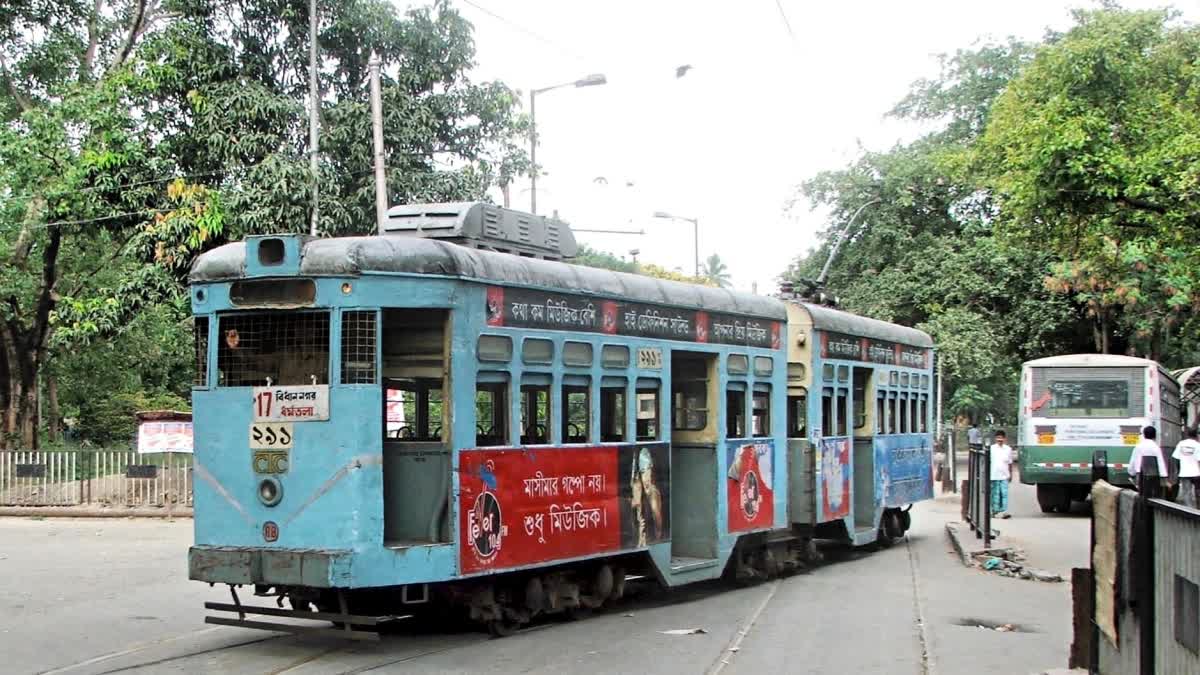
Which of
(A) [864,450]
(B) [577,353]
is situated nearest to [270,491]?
(B) [577,353]

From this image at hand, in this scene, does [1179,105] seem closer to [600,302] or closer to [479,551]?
[600,302]

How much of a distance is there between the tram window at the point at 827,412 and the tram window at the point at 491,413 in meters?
6.55

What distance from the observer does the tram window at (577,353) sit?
36.7ft

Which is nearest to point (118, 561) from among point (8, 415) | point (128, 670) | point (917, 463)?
point (128, 670)

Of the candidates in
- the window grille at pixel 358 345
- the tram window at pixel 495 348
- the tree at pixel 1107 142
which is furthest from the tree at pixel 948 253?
the window grille at pixel 358 345

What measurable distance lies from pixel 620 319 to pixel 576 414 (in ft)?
3.55

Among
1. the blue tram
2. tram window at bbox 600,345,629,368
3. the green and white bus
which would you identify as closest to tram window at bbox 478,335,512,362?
the blue tram

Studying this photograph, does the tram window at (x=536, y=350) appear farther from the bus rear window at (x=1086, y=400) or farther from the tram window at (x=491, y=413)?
the bus rear window at (x=1086, y=400)

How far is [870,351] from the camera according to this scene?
59.2 feet

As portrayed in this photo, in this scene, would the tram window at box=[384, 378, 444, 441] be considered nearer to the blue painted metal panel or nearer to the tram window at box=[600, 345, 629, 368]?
the tram window at box=[600, 345, 629, 368]

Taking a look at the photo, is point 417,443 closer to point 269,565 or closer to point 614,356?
point 269,565

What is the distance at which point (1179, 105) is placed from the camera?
1909 cm

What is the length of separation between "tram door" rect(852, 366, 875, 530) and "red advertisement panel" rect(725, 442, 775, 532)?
362cm

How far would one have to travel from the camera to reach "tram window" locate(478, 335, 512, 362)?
33.4ft
